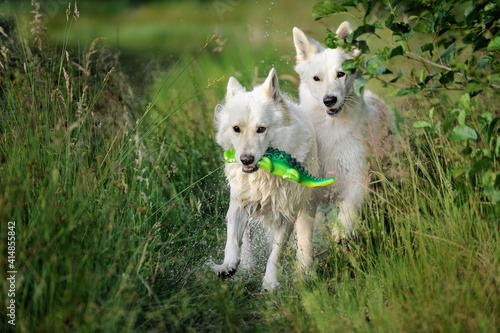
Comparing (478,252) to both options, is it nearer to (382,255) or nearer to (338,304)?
(382,255)

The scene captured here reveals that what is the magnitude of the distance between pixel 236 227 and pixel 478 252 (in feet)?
5.42

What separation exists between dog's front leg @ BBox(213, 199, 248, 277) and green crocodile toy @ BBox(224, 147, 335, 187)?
0.40 m

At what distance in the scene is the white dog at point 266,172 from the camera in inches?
144

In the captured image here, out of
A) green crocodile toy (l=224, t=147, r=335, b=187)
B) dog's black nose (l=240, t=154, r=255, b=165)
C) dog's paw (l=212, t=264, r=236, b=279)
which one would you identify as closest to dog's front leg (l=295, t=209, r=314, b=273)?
green crocodile toy (l=224, t=147, r=335, b=187)

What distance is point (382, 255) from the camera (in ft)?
10.8

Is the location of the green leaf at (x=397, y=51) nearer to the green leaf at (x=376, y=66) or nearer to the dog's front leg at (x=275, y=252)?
the green leaf at (x=376, y=66)

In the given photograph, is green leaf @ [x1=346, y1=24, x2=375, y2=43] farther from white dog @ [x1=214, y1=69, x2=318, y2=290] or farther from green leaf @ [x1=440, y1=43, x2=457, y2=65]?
white dog @ [x1=214, y1=69, x2=318, y2=290]

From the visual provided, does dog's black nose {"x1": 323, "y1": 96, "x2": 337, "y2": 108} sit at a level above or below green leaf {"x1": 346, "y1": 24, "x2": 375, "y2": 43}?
below

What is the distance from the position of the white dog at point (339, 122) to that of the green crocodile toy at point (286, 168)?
0.34 m

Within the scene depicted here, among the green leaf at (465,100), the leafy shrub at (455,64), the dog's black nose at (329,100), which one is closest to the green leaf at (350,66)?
the leafy shrub at (455,64)

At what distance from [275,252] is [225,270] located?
16.6 inches

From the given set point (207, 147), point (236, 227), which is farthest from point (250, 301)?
point (207, 147)

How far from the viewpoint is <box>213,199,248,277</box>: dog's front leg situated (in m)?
3.66

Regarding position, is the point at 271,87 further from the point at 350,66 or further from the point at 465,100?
the point at 465,100
